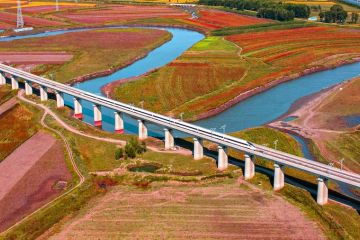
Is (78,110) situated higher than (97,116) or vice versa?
(97,116)

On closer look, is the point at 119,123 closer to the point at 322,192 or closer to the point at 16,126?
the point at 16,126

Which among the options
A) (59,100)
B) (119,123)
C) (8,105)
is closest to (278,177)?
(119,123)

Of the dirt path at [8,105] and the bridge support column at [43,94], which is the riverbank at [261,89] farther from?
the dirt path at [8,105]

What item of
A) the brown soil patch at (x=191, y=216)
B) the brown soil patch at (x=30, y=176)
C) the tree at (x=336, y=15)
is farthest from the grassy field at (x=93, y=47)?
the brown soil patch at (x=191, y=216)

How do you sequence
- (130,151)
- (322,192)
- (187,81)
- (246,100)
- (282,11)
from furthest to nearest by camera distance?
1. (282,11)
2. (187,81)
3. (246,100)
4. (130,151)
5. (322,192)

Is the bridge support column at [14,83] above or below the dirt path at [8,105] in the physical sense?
above

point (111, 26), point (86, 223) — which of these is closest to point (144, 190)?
point (86, 223)
